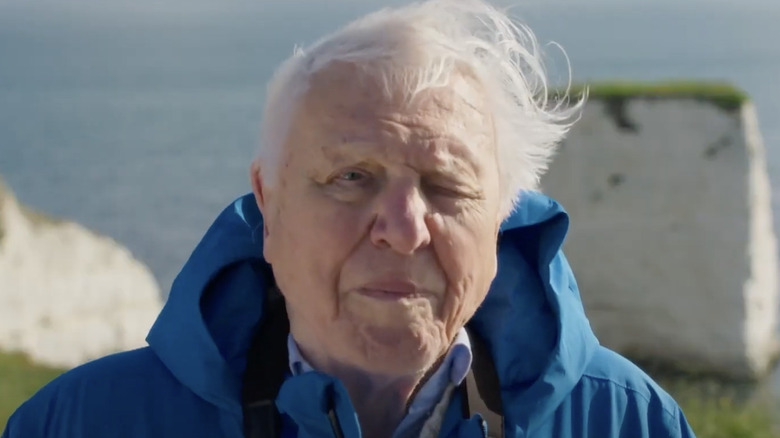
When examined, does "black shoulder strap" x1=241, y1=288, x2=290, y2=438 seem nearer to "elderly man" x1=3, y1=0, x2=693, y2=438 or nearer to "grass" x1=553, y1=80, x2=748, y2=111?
"elderly man" x1=3, y1=0, x2=693, y2=438

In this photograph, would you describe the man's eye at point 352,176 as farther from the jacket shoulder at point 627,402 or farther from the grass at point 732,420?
the grass at point 732,420

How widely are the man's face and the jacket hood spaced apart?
189mm

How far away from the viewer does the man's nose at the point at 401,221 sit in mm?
1885

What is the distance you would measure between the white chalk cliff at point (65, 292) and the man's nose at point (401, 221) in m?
5.92

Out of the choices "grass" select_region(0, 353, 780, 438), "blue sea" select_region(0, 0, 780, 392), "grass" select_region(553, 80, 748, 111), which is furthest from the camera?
"blue sea" select_region(0, 0, 780, 392)

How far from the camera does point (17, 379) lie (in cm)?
614

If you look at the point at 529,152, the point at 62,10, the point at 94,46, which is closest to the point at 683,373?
the point at 529,152

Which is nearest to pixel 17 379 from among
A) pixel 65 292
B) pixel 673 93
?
pixel 65 292

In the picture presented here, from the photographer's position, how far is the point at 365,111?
6.26 feet

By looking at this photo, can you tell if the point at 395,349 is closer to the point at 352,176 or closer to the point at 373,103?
the point at 352,176

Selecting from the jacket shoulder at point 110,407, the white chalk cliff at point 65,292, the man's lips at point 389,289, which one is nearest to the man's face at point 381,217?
the man's lips at point 389,289

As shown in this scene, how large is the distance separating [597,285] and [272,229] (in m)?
7.68

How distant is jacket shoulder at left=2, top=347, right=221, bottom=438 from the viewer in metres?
2.05

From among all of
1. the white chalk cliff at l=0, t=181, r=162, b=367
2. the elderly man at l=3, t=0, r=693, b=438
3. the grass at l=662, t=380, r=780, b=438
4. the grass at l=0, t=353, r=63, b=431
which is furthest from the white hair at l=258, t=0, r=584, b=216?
the white chalk cliff at l=0, t=181, r=162, b=367
